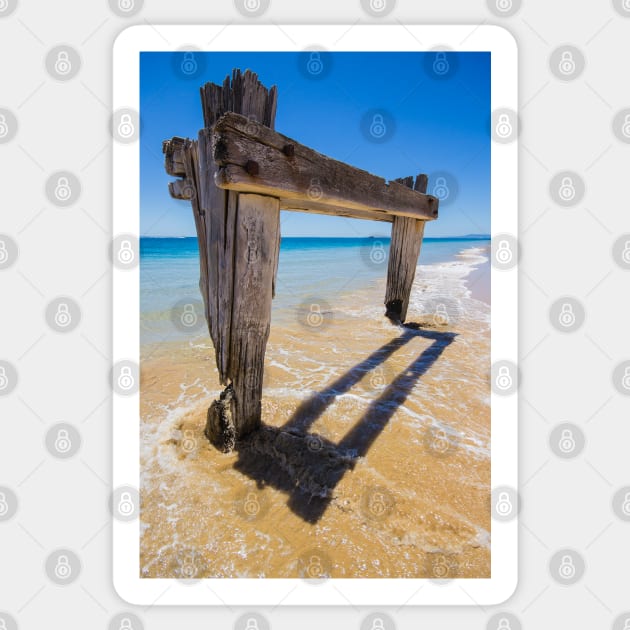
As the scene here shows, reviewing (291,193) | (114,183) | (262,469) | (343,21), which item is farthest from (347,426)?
(343,21)

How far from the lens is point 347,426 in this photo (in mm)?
2824

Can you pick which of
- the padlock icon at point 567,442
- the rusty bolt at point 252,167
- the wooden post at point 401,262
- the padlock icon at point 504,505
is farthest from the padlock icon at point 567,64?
the wooden post at point 401,262

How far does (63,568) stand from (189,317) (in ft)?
17.9

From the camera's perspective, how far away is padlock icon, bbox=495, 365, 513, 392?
2031 mm

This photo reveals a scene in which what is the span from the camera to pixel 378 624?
154 cm

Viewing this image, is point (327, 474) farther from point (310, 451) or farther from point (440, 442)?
point (440, 442)

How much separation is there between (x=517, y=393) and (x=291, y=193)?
204 cm

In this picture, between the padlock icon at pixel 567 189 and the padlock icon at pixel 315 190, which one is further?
the padlock icon at pixel 315 190

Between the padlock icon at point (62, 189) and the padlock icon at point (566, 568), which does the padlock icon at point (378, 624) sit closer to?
the padlock icon at point (566, 568)

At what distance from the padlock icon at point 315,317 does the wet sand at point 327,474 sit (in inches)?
68.8

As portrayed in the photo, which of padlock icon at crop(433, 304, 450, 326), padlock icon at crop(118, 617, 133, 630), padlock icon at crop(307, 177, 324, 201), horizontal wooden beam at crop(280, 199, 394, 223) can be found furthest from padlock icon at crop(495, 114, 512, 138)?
padlock icon at crop(433, 304, 450, 326)

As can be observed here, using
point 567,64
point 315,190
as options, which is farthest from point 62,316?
point 567,64

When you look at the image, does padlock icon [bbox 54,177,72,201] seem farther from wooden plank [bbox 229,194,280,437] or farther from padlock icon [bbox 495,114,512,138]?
padlock icon [bbox 495,114,512,138]

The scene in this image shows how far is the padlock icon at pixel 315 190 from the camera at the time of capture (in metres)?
2.14
